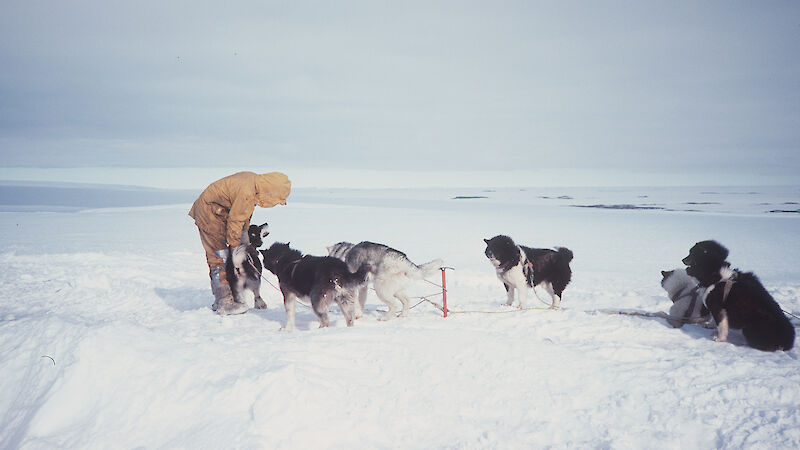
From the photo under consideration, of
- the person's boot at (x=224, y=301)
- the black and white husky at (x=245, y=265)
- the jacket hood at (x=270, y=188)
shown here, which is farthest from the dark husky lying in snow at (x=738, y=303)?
the person's boot at (x=224, y=301)

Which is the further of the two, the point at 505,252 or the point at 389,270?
the point at 505,252

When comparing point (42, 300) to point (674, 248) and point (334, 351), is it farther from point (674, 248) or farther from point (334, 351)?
point (674, 248)

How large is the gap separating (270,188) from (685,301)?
606 cm

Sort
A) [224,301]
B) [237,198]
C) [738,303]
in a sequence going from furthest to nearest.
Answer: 1. [224,301]
2. [237,198]
3. [738,303]

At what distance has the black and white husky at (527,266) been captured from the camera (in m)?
6.96

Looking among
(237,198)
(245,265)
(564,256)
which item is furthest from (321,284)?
(564,256)

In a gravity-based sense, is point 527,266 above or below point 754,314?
above

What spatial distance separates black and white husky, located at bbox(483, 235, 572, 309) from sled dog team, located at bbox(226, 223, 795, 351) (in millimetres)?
16

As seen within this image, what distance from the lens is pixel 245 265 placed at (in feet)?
22.0

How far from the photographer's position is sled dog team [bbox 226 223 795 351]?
16.3 ft

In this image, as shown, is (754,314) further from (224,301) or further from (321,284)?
(224,301)

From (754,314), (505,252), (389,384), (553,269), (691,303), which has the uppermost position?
(505,252)

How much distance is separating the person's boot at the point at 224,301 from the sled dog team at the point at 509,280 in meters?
0.10

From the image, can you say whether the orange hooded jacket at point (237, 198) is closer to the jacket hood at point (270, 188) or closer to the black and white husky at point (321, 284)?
the jacket hood at point (270, 188)
